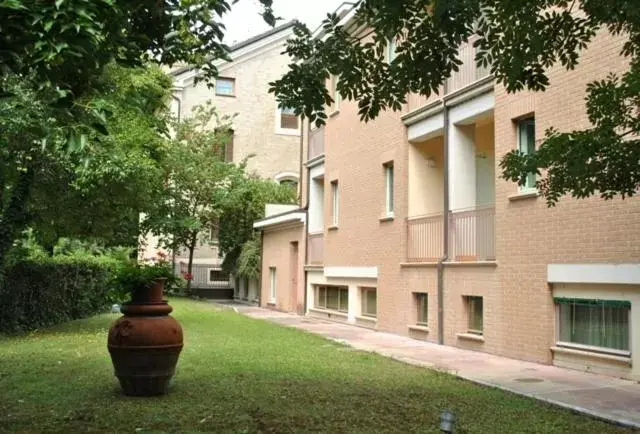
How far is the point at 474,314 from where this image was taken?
13883 mm

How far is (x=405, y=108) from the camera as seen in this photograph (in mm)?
16672

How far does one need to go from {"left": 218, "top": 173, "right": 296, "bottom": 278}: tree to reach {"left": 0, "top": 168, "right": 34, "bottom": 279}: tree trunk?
17.3m

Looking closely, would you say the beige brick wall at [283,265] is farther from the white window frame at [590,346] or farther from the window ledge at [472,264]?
the white window frame at [590,346]

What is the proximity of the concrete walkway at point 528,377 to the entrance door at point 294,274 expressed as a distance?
8.65 metres

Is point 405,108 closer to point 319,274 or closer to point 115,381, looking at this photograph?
point 319,274

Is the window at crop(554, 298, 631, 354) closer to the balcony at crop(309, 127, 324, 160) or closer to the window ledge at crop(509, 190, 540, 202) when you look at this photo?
the window ledge at crop(509, 190, 540, 202)

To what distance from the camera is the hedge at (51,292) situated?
16031 millimetres

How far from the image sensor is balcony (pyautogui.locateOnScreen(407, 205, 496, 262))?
44.4 ft

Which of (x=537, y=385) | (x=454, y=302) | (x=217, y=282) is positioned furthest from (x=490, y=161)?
(x=217, y=282)

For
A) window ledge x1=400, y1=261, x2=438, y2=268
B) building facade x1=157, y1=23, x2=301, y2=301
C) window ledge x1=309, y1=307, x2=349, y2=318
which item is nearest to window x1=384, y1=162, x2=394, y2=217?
window ledge x1=400, y1=261, x2=438, y2=268

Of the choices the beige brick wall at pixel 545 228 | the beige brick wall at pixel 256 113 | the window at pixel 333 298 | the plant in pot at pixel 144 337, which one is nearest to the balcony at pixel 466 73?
the beige brick wall at pixel 545 228

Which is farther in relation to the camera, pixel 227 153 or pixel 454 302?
pixel 227 153

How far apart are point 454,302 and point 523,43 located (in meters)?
8.61

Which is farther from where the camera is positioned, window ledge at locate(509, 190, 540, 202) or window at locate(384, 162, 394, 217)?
window at locate(384, 162, 394, 217)
